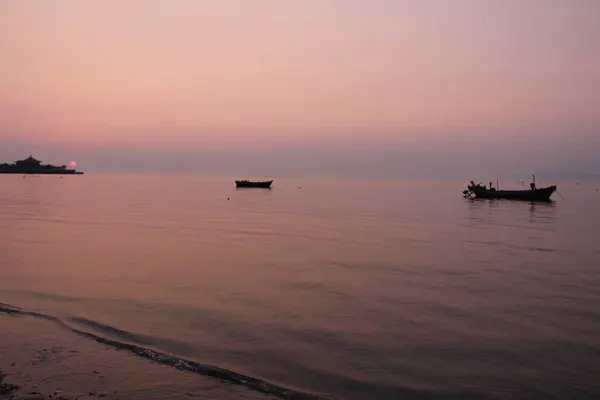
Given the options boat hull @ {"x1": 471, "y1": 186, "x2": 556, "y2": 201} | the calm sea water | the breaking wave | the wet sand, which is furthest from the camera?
boat hull @ {"x1": 471, "y1": 186, "x2": 556, "y2": 201}

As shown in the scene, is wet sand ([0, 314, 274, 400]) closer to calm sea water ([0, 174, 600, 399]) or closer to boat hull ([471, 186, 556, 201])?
calm sea water ([0, 174, 600, 399])

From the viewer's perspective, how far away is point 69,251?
85.4 ft

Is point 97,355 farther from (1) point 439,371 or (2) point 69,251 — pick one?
(2) point 69,251

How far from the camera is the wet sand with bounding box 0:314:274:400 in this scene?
27.9 ft

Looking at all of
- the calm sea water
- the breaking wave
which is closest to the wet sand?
the breaking wave

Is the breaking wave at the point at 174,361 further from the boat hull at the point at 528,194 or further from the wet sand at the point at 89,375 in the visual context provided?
the boat hull at the point at 528,194

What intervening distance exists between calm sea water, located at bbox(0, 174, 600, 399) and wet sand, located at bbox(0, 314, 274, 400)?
105cm

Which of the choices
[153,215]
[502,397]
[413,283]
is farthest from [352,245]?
[153,215]

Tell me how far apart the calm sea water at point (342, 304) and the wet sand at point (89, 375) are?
1.05 metres

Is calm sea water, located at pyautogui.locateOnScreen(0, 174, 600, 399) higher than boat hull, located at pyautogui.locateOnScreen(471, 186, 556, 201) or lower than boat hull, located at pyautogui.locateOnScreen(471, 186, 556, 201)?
lower

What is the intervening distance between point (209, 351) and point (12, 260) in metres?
16.5

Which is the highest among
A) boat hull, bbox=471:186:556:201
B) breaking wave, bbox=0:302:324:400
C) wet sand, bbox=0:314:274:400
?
boat hull, bbox=471:186:556:201

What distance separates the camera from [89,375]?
929 centimetres

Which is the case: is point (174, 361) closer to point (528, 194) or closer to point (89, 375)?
point (89, 375)
